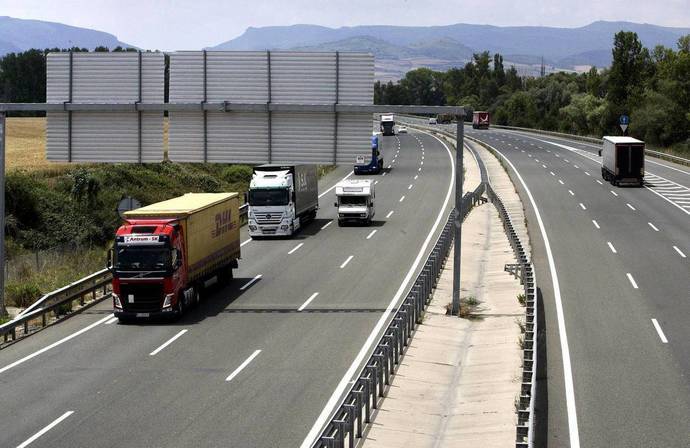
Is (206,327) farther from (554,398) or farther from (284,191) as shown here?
(284,191)

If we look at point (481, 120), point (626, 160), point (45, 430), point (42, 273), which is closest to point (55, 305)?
point (42, 273)

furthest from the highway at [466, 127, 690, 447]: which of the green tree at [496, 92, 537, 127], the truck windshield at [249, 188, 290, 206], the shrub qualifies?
the green tree at [496, 92, 537, 127]

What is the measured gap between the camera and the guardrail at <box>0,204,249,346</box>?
2739cm

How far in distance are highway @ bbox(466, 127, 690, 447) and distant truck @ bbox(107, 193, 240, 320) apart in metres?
11.4

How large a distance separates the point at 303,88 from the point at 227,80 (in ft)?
7.45

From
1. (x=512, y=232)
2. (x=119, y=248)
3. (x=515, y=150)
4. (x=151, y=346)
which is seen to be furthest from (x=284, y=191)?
(x=515, y=150)

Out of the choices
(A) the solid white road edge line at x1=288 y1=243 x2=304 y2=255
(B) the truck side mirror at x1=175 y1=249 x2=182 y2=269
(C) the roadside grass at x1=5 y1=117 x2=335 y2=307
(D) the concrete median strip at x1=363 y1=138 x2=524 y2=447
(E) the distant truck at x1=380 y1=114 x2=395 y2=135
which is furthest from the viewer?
(E) the distant truck at x1=380 y1=114 x2=395 y2=135

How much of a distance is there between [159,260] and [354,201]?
24619 mm

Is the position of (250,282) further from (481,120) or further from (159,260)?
(481,120)

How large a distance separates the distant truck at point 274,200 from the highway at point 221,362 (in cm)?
433

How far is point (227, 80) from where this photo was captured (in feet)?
91.4

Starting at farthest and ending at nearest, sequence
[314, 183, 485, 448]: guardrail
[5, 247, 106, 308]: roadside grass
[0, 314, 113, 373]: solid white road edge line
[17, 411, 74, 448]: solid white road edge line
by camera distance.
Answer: [5, 247, 106, 308]: roadside grass → [0, 314, 113, 373]: solid white road edge line → [17, 411, 74, 448]: solid white road edge line → [314, 183, 485, 448]: guardrail

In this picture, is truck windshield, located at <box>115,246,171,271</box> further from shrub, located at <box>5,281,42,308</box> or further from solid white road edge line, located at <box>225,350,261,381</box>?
shrub, located at <box>5,281,42,308</box>

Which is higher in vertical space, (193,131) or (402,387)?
(193,131)
